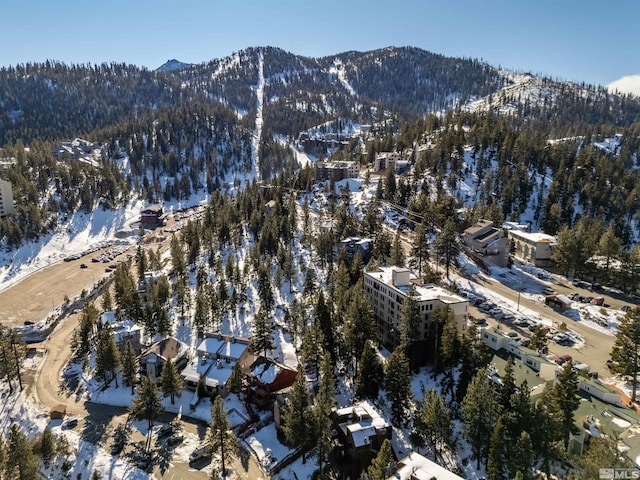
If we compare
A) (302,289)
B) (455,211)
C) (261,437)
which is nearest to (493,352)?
(261,437)

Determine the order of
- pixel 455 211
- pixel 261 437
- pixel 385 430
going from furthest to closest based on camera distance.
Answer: pixel 455 211, pixel 261 437, pixel 385 430

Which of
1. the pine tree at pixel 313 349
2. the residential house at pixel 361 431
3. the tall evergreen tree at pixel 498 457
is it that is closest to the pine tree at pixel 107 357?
the pine tree at pixel 313 349

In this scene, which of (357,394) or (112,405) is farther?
(112,405)

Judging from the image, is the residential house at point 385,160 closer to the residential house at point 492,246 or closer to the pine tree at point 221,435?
the residential house at point 492,246

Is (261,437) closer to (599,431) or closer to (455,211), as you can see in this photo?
(599,431)

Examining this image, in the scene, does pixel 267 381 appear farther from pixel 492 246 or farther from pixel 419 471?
pixel 492 246
